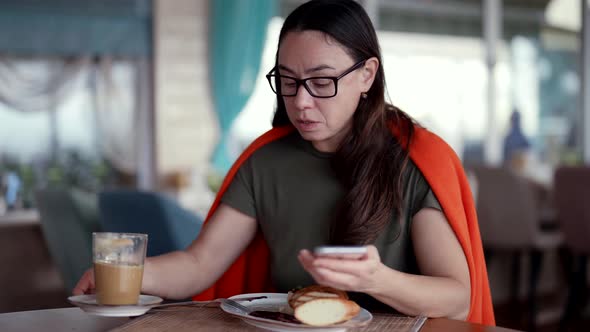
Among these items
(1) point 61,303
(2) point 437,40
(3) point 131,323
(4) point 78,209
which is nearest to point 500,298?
(2) point 437,40

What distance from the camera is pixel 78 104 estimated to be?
18.5 feet

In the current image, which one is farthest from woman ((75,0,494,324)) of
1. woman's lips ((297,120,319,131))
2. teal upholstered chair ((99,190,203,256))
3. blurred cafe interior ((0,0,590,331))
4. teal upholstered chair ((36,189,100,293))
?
blurred cafe interior ((0,0,590,331))

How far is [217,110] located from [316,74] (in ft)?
14.5

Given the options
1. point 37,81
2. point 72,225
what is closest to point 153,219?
point 72,225

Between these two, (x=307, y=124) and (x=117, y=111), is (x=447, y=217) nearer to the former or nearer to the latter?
(x=307, y=124)

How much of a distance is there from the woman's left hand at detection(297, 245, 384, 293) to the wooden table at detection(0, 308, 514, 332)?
0.14 metres

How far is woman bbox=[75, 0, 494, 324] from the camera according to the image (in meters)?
1.55

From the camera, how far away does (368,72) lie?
5.40 feet

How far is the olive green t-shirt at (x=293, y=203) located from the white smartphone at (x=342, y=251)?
0.45 m

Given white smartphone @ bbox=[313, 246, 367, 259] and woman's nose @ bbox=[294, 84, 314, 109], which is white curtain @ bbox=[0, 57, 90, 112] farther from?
white smartphone @ bbox=[313, 246, 367, 259]

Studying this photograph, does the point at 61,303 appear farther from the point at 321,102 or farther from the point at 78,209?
the point at 321,102

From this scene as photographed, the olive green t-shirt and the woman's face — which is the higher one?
the woman's face

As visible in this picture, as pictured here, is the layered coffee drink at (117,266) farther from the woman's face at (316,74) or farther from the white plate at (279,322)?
the woman's face at (316,74)

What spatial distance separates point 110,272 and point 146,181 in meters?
4.59
